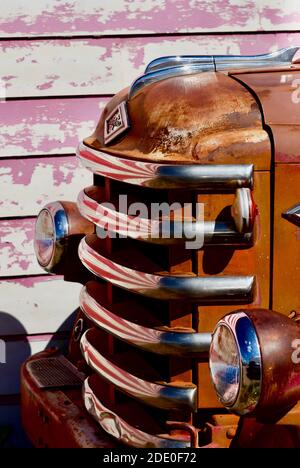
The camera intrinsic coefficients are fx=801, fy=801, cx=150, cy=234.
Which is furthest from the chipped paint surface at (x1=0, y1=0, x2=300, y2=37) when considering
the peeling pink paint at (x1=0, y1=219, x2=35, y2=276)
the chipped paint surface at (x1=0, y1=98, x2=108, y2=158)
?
the peeling pink paint at (x1=0, y1=219, x2=35, y2=276)

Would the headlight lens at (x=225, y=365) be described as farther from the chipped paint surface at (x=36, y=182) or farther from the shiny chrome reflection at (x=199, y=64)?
the chipped paint surface at (x=36, y=182)

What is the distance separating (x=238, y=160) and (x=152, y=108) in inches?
12.8

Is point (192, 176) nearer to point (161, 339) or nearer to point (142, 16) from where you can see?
point (161, 339)

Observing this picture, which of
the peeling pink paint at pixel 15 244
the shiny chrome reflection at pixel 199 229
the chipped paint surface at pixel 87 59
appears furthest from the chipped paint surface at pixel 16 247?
the shiny chrome reflection at pixel 199 229

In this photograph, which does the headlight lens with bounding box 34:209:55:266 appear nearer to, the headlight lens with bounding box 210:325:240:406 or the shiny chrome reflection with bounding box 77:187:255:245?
the shiny chrome reflection with bounding box 77:187:255:245

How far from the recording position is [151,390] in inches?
82.5

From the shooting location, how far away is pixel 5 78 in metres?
3.48

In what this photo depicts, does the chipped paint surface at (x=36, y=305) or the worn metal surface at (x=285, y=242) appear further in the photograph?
the chipped paint surface at (x=36, y=305)

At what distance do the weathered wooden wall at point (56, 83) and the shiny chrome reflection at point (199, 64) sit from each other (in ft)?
3.50

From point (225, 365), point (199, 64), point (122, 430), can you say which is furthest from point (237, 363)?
point (199, 64)

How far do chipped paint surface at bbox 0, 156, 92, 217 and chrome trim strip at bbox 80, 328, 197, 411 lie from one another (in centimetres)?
138

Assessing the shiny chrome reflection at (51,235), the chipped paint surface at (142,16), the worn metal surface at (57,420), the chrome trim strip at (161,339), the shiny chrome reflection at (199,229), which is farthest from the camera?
the chipped paint surface at (142,16)

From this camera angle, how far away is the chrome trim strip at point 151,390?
206 cm
